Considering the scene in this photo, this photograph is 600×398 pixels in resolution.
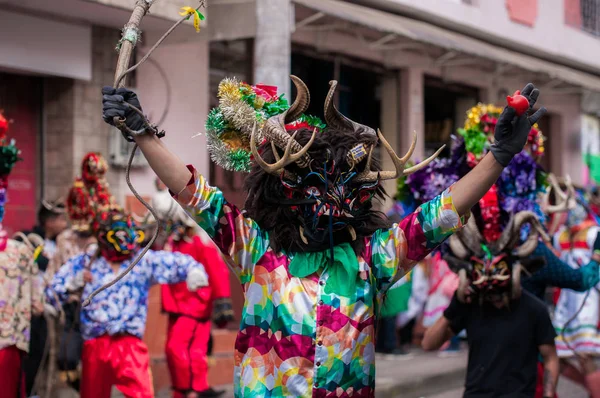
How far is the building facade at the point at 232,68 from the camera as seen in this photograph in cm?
1047

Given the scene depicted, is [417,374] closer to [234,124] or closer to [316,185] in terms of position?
[234,124]

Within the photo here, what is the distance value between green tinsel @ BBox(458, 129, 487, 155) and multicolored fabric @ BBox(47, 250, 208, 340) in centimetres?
235

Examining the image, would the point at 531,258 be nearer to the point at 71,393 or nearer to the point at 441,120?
the point at 71,393

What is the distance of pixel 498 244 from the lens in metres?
5.71

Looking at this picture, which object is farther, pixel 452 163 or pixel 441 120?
pixel 441 120

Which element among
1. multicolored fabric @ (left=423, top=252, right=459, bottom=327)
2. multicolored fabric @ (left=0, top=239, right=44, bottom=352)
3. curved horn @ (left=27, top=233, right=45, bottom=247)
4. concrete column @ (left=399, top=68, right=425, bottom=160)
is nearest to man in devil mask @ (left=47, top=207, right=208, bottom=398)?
curved horn @ (left=27, top=233, right=45, bottom=247)

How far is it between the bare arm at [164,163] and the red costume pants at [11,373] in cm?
318

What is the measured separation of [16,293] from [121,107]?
332cm

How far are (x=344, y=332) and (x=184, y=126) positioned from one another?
8.18m

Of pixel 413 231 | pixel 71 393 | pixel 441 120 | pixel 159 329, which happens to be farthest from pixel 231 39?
pixel 413 231

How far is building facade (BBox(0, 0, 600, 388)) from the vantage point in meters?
10.5

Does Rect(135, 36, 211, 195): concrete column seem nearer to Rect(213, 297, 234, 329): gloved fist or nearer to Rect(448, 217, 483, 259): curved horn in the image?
Rect(213, 297, 234, 329): gloved fist

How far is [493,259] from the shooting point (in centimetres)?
559

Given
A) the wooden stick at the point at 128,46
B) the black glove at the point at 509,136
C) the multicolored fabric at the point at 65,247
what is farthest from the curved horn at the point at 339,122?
the multicolored fabric at the point at 65,247
